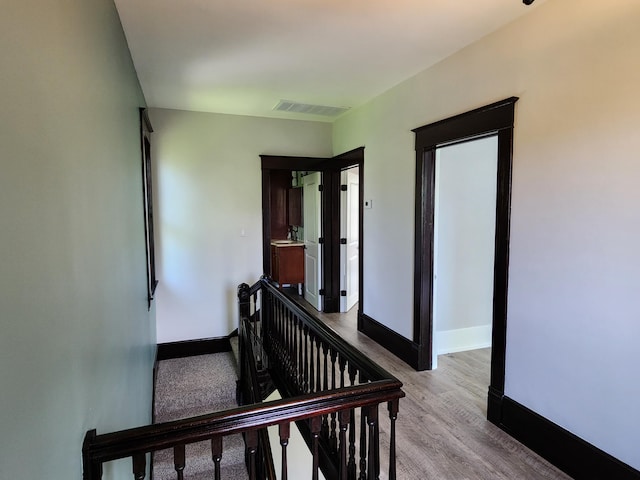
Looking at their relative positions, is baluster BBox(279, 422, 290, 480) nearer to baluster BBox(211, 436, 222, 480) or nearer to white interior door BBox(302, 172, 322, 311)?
baluster BBox(211, 436, 222, 480)

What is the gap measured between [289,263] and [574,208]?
190 inches

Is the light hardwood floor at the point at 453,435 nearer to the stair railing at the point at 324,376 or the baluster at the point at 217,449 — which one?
the stair railing at the point at 324,376

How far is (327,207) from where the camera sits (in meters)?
5.05

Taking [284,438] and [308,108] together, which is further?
[308,108]

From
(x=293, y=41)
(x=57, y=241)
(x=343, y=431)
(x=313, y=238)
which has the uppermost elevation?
(x=293, y=41)

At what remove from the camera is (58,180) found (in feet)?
3.11

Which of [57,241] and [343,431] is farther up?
[57,241]

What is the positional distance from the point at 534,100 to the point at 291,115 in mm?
2860

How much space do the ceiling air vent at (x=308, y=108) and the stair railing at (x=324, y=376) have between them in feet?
6.39

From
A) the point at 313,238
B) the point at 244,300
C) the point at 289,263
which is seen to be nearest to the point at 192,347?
the point at 244,300

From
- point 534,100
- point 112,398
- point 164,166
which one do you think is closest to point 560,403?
point 534,100

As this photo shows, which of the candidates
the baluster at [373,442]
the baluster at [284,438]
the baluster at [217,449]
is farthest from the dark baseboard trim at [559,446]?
the baluster at [217,449]

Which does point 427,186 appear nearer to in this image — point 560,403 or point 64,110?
point 560,403

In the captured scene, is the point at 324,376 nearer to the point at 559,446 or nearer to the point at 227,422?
the point at 227,422
